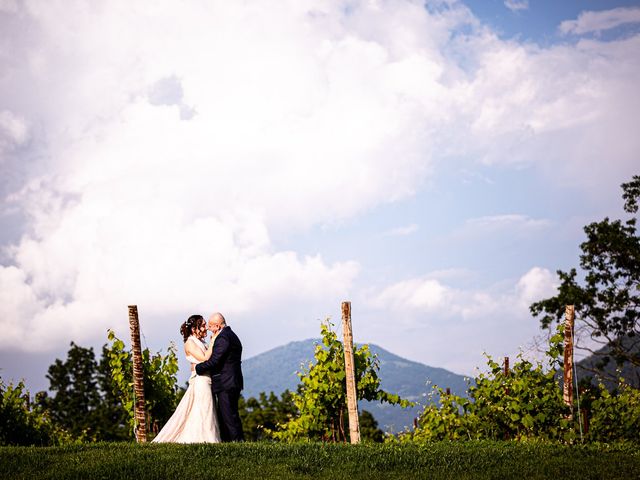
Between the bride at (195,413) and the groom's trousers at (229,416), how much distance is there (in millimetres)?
140

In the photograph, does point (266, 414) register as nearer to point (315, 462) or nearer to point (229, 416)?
point (229, 416)

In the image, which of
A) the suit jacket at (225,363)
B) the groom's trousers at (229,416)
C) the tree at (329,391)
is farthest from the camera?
the tree at (329,391)

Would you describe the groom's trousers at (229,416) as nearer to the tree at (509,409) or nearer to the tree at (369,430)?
the tree at (509,409)

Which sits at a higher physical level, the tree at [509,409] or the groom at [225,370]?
the groom at [225,370]

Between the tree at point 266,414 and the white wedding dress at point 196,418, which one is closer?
the white wedding dress at point 196,418

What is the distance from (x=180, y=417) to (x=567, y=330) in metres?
8.31

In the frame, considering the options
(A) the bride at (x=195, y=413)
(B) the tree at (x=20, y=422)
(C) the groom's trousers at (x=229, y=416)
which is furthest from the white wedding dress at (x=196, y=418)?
Result: (B) the tree at (x=20, y=422)

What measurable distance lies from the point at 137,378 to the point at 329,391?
4.32 metres

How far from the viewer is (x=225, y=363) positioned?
1209cm

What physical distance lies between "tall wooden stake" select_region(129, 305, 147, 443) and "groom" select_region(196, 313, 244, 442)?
3780 millimetres

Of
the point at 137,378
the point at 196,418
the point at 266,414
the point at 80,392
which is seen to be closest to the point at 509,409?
the point at 196,418

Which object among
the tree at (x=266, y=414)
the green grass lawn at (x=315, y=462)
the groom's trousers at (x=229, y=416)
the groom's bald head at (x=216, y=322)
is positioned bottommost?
the tree at (x=266, y=414)

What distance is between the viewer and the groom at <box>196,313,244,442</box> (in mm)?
11922

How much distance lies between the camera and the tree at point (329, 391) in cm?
1623
